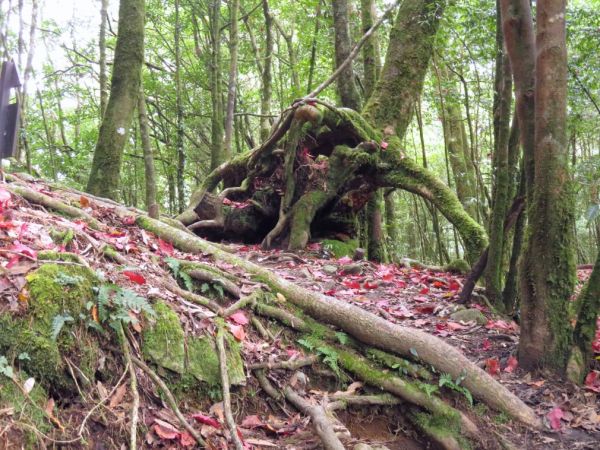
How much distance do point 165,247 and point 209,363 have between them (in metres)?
2.08

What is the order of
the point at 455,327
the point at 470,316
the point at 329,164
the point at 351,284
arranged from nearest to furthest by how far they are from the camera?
the point at 455,327 < the point at 470,316 < the point at 351,284 < the point at 329,164

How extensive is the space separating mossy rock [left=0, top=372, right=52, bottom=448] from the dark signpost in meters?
2.12

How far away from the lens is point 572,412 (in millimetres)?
3715

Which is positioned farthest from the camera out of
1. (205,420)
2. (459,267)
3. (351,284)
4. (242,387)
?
Answer: (459,267)

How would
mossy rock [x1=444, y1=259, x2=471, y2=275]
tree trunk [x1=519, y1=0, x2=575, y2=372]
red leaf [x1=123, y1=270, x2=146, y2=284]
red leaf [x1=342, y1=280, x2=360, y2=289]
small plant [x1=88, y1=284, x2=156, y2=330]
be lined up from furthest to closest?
1. mossy rock [x1=444, y1=259, x2=471, y2=275]
2. red leaf [x1=342, y1=280, x2=360, y2=289]
3. tree trunk [x1=519, y1=0, x2=575, y2=372]
4. red leaf [x1=123, y1=270, x2=146, y2=284]
5. small plant [x1=88, y1=284, x2=156, y2=330]

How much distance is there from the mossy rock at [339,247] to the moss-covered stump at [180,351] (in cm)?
548

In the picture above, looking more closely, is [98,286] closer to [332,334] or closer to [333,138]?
[332,334]

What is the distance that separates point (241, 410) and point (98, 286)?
1239 mm

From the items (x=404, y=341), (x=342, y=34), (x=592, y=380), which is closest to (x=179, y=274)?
(x=404, y=341)

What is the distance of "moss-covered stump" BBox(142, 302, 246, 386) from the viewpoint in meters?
2.92

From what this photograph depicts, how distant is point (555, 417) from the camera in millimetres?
3648

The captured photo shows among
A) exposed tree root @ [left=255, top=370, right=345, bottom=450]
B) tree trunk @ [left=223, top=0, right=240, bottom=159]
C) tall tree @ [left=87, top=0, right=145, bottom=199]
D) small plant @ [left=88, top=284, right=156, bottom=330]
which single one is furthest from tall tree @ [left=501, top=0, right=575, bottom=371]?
tree trunk @ [left=223, top=0, right=240, bottom=159]

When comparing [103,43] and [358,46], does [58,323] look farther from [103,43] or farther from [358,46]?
[103,43]

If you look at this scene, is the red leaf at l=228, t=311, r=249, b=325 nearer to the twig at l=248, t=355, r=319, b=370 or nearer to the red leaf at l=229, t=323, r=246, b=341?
the red leaf at l=229, t=323, r=246, b=341
